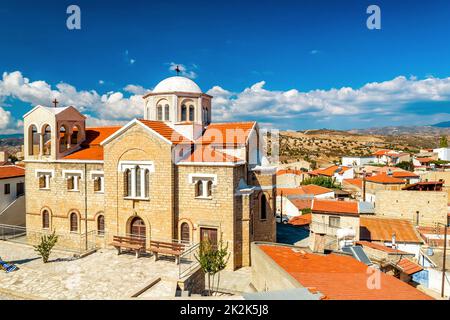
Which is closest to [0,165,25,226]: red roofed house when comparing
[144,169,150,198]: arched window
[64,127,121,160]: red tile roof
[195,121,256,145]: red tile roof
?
[64,127,121,160]: red tile roof

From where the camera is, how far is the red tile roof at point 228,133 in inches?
762

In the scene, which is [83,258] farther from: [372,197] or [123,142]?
[372,197]

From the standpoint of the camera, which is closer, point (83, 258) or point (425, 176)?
point (83, 258)

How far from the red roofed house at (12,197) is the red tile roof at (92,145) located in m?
7.53

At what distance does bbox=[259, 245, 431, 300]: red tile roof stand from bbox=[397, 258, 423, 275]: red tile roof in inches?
236

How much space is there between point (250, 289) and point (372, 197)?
3164 cm

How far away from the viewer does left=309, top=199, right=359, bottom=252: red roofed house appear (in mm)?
20734

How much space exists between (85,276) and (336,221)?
15994mm

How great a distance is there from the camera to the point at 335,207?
22.6 m
